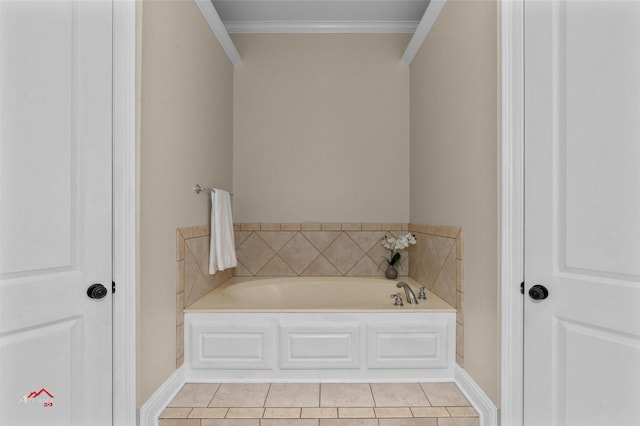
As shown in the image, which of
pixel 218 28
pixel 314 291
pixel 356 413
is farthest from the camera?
pixel 314 291

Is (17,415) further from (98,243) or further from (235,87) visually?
(235,87)

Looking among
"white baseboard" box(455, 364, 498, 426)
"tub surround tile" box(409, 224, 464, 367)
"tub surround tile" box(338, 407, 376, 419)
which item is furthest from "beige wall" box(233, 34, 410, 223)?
"tub surround tile" box(338, 407, 376, 419)

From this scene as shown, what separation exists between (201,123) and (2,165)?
4.50 feet

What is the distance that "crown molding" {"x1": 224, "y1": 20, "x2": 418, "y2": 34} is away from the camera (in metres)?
3.28

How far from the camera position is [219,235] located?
8.48ft

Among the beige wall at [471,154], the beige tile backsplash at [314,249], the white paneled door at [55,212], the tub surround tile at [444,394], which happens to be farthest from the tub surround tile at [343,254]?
the white paneled door at [55,212]

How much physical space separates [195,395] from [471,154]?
1.90 m

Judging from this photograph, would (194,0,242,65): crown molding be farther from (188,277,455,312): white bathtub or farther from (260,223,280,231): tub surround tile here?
(188,277,455,312): white bathtub

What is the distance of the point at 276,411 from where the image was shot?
1827 mm

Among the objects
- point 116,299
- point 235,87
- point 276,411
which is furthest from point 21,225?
point 235,87

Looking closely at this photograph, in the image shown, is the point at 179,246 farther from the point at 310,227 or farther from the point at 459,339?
the point at 459,339

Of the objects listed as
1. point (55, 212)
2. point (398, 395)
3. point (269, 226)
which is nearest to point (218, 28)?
point (269, 226)

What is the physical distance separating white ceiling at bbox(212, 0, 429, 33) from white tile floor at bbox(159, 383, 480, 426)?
2718mm
